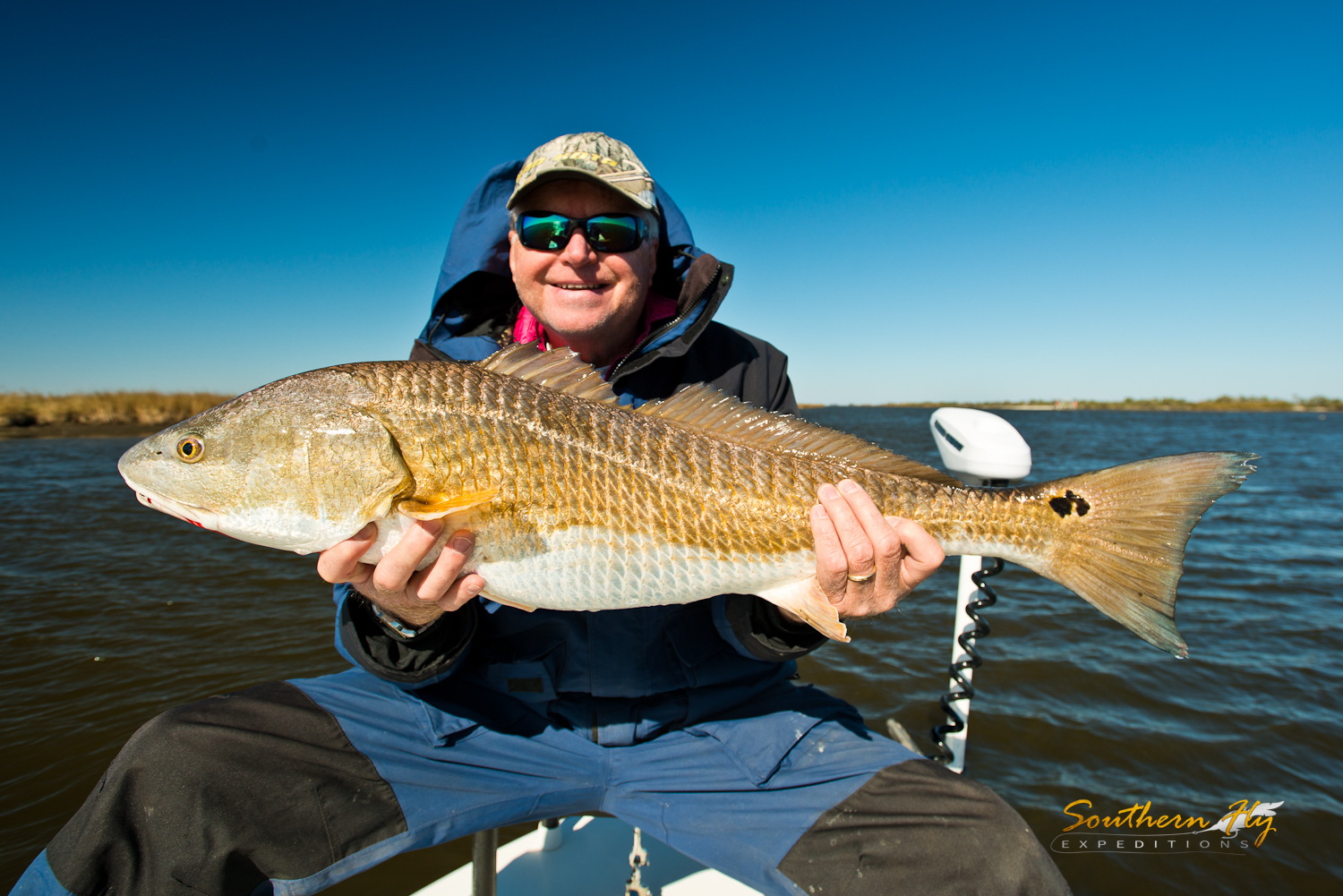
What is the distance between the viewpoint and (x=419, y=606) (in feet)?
8.59

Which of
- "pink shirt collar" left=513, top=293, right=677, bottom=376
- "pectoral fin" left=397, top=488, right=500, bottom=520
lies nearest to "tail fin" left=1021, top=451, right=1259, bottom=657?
"pectoral fin" left=397, top=488, right=500, bottom=520

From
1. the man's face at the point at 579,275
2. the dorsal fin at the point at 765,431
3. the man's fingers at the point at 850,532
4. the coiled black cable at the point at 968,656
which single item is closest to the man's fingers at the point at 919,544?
the man's fingers at the point at 850,532

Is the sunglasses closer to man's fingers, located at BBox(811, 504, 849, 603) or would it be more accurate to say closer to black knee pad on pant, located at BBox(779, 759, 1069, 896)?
man's fingers, located at BBox(811, 504, 849, 603)

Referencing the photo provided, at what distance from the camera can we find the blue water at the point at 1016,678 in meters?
4.52

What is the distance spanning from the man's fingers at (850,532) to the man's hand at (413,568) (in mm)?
1443

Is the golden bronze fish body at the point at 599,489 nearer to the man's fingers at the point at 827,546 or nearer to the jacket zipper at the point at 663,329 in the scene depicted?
the man's fingers at the point at 827,546

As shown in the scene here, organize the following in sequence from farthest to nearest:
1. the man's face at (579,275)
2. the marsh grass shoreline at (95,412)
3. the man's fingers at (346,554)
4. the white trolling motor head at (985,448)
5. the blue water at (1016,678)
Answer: the marsh grass shoreline at (95,412), the blue water at (1016,678), the man's face at (579,275), the white trolling motor head at (985,448), the man's fingers at (346,554)

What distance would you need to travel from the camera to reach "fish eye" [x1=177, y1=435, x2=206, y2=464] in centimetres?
240

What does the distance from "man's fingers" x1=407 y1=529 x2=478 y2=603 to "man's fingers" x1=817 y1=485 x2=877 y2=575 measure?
1440 mm

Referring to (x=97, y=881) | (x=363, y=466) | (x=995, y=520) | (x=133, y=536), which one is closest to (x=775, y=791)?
(x=995, y=520)

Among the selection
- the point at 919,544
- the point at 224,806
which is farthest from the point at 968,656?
the point at 224,806

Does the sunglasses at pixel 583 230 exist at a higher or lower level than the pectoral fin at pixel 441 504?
higher

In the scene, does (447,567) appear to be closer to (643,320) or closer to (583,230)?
(583,230)

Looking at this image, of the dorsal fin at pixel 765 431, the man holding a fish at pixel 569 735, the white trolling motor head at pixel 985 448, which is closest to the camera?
the man holding a fish at pixel 569 735
